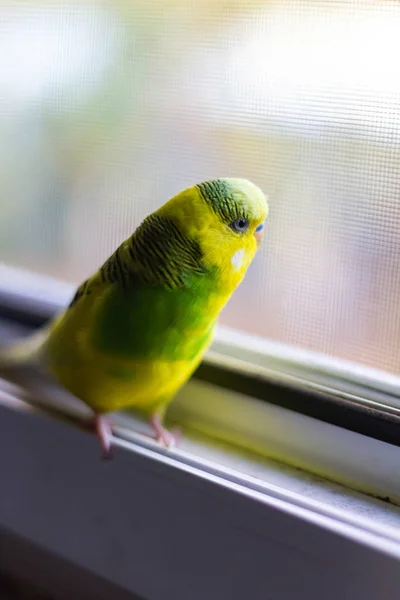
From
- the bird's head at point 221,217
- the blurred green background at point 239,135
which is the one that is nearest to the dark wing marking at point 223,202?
the bird's head at point 221,217

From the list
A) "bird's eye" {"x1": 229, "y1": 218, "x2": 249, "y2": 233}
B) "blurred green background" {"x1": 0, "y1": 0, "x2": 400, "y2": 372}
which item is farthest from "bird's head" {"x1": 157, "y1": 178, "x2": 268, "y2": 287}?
"blurred green background" {"x1": 0, "y1": 0, "x2": 400, "y2": 372}

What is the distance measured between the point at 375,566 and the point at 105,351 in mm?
240

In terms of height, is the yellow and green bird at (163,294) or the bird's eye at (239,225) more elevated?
the bird's eye at (239,225)

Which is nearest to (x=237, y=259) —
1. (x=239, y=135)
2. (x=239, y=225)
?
(x=239, y=225)

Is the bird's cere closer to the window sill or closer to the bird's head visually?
the bird's head

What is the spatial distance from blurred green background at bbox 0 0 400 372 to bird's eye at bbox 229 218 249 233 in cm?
10

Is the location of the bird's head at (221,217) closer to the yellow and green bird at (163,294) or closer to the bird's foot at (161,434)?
the yellow and green bird at (163,294)

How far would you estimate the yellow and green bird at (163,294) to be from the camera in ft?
1.55

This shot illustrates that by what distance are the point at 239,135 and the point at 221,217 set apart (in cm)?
15

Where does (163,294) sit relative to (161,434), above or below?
above

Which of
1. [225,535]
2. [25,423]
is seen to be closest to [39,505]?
[25,423]

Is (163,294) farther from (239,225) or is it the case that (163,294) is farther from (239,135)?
(239,135)

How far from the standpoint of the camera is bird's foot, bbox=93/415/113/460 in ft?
1.83

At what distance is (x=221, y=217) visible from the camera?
0.47m
